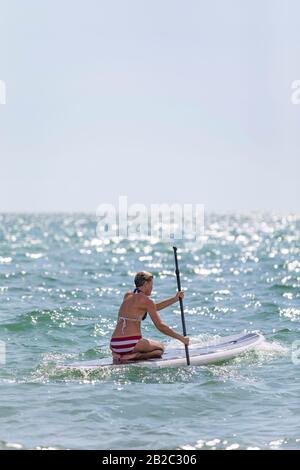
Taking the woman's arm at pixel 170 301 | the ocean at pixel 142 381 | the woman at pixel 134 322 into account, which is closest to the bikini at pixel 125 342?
the woman at pixel 134 322

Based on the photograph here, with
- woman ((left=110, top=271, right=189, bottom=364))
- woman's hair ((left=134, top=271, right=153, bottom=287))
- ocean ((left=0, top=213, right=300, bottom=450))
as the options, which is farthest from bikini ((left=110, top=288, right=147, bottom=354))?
ocean ((left=0, top=213, right=300, bottom=450))

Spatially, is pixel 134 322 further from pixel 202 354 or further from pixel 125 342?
pixel 202 354

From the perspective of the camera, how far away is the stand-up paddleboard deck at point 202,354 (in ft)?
40.8

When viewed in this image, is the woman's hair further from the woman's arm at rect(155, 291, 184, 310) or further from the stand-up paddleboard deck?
the stand-up paddleboard deck

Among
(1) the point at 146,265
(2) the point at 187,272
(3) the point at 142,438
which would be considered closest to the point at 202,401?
(3) the point at 142,438

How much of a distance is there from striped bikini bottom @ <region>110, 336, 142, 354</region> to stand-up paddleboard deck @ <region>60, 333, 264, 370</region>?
0.21 metres

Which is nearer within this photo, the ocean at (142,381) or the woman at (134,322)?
the ocean at (142,381)

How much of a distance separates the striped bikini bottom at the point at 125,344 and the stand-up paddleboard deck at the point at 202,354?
0.70 ft

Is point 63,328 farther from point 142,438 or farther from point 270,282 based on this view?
point 270,282

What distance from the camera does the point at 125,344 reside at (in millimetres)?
12523

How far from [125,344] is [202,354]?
4.87ft

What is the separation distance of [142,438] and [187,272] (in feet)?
80.8

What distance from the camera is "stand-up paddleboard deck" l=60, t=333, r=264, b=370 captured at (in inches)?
490

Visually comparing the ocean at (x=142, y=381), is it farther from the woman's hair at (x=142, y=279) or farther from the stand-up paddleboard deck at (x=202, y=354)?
the woman's hair at (x=142, y=279)
